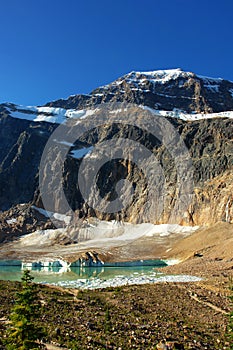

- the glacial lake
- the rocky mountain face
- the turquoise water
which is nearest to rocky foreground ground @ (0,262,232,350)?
the glacial lake

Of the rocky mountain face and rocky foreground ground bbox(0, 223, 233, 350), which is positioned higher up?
the rocky mountain face

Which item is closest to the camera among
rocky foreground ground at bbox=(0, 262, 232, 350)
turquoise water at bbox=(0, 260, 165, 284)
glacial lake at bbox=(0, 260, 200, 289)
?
rocky foreground ground at bbox=(0, 262, 232, 350)

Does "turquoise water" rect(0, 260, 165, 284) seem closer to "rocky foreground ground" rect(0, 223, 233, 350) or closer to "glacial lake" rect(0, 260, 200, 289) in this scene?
"glacial lake" rect(0, 260, 200, 289)

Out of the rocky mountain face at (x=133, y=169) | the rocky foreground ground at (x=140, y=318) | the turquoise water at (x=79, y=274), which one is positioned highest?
the rocky mountain face at (x=133, y=169)

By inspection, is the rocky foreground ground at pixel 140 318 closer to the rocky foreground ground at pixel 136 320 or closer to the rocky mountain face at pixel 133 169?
the rocky foreground ground at pixel 136 320

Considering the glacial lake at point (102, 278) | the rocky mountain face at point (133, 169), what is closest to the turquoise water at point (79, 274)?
the glacial lake at point (102, 278)

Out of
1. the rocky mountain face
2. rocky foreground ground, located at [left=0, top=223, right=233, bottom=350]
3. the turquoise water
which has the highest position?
the rocky mountain face

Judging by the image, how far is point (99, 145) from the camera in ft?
515

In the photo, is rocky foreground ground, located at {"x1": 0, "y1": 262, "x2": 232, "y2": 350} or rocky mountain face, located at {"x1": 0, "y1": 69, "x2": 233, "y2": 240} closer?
rocky foreground ground, located at {"x1": 0, "y1": 262, "x2": 232, "y2": 350}

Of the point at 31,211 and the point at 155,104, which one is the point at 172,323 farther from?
the point at 155,104

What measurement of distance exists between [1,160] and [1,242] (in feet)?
251

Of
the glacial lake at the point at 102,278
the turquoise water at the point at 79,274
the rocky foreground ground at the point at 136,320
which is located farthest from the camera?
the turquoise water at the point at 79,274

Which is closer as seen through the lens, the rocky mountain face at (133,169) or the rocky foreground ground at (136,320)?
the rocky foreground ground at (136,320)

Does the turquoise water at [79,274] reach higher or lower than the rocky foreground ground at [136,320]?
lower
